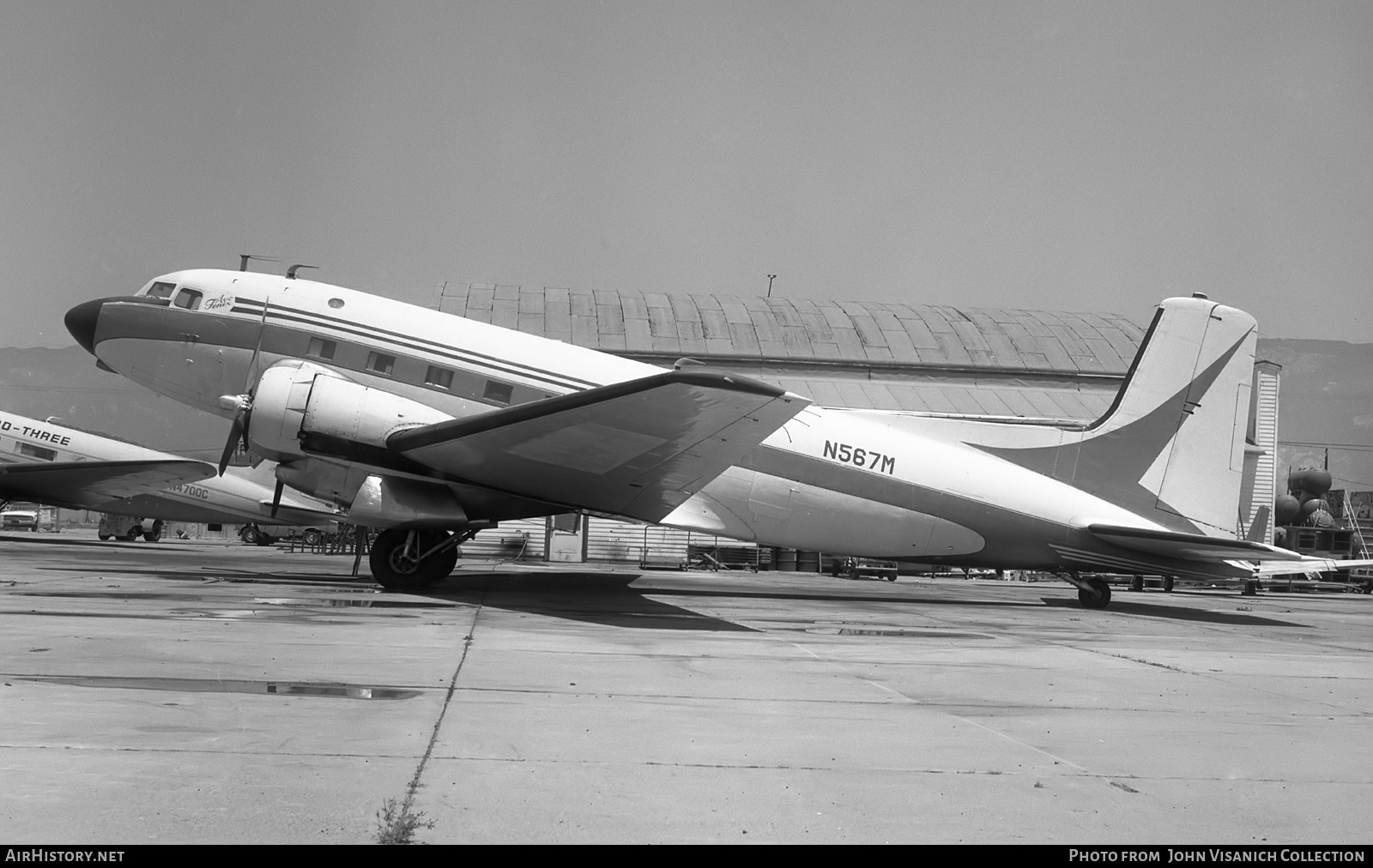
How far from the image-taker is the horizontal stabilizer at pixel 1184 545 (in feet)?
53.1

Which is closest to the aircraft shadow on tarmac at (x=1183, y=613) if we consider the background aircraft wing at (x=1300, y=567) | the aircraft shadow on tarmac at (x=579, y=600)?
the background aircraft wing at (x=1300, y=567)

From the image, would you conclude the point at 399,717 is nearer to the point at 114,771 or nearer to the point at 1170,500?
the point at 114,771

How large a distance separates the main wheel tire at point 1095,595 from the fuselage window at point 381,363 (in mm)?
12582

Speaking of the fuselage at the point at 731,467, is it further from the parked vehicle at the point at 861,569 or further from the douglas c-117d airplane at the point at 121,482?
the parked vehicle at the point at 861,569

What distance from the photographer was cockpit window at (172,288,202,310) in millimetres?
→ 17391

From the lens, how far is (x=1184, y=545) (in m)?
16.6

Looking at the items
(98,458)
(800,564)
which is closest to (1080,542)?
(800,564)

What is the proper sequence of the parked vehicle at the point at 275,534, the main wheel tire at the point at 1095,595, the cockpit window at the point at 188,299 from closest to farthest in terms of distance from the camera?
the cockpit window at the point at 188,299, the main wheel tire at the point at 1095,595, the parked vehicle at the point at 275,534

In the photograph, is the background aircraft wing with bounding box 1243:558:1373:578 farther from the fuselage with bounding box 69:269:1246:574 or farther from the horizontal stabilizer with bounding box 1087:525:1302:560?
the fuselage with bounding box 69:269:1246:574

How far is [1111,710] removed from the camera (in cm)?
736

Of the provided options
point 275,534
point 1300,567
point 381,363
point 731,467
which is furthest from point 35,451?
point 1300,567

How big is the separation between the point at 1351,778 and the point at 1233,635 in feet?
31.6

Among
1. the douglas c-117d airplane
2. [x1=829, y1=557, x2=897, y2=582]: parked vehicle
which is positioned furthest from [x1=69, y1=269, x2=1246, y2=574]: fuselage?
[x1=829, y1=557, x2=897, y2=582]: parked vehicle

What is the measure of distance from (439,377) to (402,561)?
291cm
